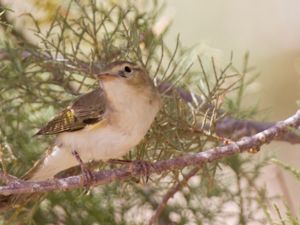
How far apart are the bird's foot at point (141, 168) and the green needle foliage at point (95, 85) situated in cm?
13

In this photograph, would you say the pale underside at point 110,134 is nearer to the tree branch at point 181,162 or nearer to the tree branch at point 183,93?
the tree branch at point 183,93

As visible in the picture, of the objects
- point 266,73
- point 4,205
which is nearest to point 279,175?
point 4,205

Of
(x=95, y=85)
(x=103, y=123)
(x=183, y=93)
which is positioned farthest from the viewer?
(x=183, y=93)

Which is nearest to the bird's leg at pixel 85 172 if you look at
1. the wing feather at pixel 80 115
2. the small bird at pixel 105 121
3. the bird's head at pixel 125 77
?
the small bird at pixel 105 121

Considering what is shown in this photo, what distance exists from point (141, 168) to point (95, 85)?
2.35ft

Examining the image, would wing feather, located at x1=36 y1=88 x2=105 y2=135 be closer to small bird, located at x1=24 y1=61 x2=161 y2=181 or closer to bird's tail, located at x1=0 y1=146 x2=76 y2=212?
small bird, located at x1=24 y1=61 x2=161 y2=181

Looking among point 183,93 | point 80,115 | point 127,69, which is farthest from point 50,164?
point 183,93

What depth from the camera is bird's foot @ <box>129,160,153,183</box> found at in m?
3.05

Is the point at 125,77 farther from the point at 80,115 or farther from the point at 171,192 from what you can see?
the point at 171,192

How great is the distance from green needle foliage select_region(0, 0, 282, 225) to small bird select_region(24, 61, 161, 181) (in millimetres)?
72

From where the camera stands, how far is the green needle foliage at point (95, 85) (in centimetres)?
349

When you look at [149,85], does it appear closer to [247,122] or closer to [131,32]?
[131,32]

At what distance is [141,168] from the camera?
3.21 m

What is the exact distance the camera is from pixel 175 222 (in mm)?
3984
